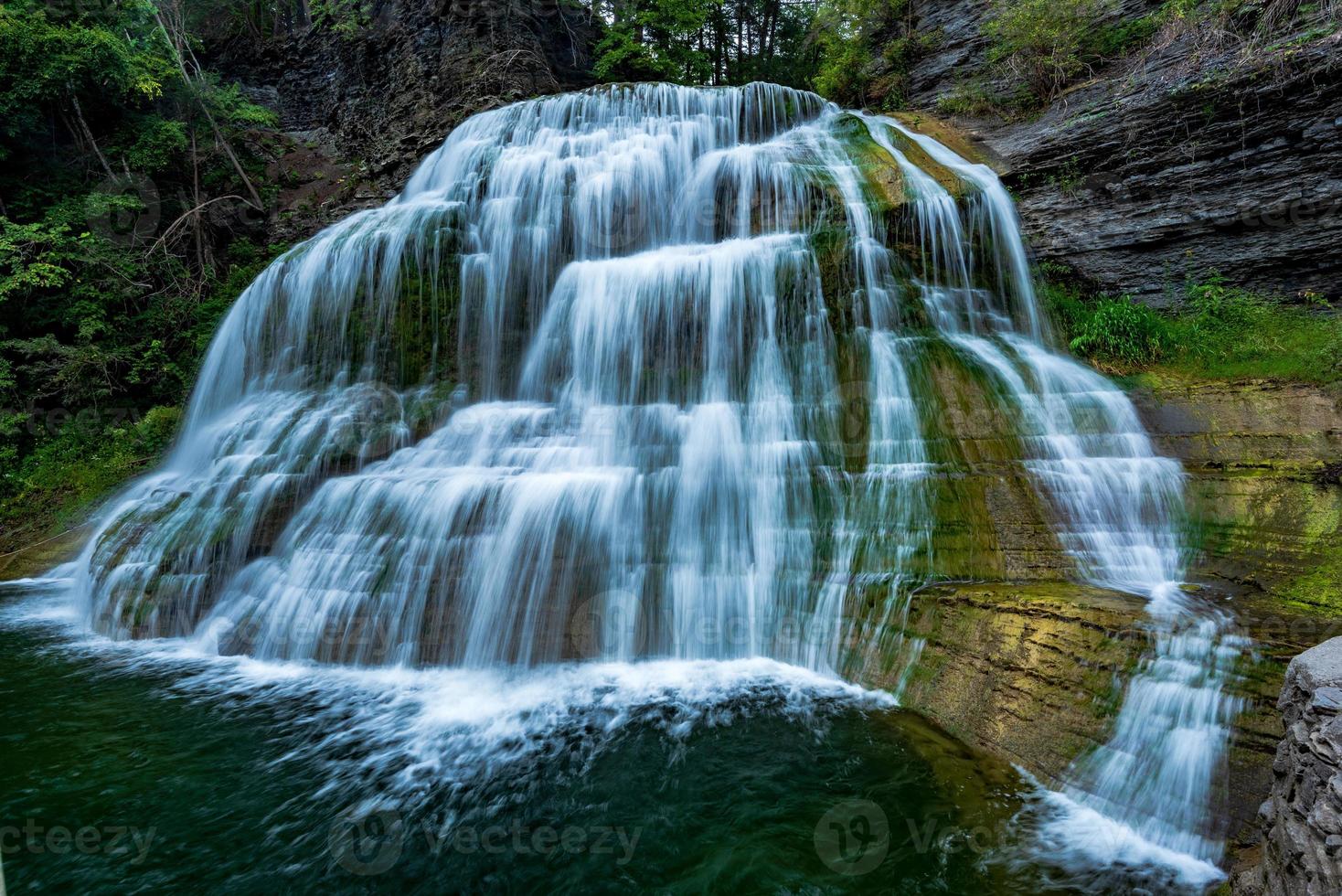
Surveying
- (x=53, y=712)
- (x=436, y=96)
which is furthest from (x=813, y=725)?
(x=436, y=96)

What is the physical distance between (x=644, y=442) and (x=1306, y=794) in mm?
5133

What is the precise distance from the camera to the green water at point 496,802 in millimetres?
2852

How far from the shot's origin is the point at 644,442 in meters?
6.37

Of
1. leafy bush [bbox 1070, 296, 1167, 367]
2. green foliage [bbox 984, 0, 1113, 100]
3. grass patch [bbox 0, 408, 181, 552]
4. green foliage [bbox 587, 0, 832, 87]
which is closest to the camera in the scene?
leafy bush [bbox 1070, 296, 1167, 367]

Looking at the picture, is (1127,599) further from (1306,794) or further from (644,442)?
(644,442)

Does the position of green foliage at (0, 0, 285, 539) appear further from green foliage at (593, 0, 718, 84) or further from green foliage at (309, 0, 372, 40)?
green foliage at (593, 0, 718, 84)

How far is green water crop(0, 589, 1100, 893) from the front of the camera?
9.36 ft

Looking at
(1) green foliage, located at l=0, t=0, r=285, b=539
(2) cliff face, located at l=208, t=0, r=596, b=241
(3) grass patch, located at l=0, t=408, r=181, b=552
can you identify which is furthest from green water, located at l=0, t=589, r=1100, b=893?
(2) cliff face, located at l=208, t=0, r=596, b=241

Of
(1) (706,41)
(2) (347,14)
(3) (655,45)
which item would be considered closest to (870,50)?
(3) (655,45)

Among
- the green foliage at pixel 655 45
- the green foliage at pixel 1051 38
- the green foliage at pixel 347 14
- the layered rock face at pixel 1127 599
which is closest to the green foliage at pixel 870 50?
the green foliage at pixel 1051 38

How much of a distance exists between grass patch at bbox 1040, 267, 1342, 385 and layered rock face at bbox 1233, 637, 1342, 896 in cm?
482

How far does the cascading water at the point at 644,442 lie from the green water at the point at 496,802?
82cm

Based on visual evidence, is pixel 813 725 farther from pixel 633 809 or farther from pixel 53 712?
pixel 53 712

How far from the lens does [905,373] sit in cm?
596
